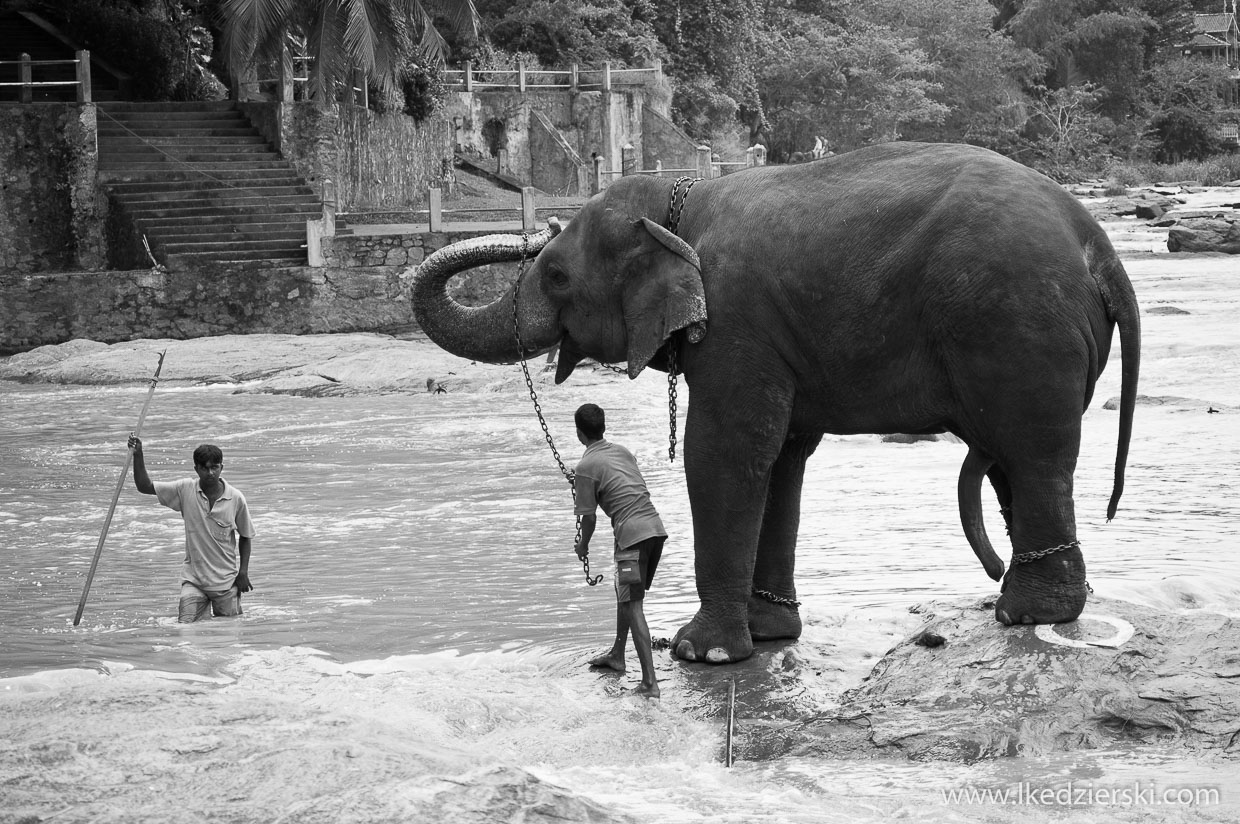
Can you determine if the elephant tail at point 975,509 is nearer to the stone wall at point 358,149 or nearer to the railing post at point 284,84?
the stone wall at point 358,149

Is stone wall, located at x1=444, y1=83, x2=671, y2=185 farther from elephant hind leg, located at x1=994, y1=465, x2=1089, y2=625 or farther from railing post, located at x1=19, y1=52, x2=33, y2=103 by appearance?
elephant hind leg, located at x1=994, y1=465, x2=1089, y2=625

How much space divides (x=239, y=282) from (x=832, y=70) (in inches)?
1268

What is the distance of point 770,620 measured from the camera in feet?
22.7

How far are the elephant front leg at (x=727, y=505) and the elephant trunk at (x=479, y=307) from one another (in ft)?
3.20

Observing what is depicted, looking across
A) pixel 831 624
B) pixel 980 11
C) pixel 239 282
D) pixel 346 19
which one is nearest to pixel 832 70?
pixel 980 11

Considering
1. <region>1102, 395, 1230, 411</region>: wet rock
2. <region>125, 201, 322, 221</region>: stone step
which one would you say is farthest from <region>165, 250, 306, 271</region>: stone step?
<region>1102, 395, 1230, 411</region>: wet rock

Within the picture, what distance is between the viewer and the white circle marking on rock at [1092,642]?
5.81 m

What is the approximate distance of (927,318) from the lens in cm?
608

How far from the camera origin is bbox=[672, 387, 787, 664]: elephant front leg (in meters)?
6.34

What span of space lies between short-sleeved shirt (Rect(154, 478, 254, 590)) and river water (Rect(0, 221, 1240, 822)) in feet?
0.84

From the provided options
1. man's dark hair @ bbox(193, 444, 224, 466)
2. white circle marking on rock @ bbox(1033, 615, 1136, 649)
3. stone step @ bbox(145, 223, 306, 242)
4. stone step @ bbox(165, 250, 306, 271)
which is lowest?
white circle marking on rock @ bbox(1033, 615, 1136, 649)

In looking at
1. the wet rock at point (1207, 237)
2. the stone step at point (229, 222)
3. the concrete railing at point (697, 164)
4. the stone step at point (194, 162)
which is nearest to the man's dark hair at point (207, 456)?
the stone step at point (229, 222)

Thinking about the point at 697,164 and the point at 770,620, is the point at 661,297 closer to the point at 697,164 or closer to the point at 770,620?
the point at 770,620

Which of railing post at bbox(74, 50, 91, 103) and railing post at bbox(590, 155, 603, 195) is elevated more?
railing post at bbox(74, 50, 91, 103)
